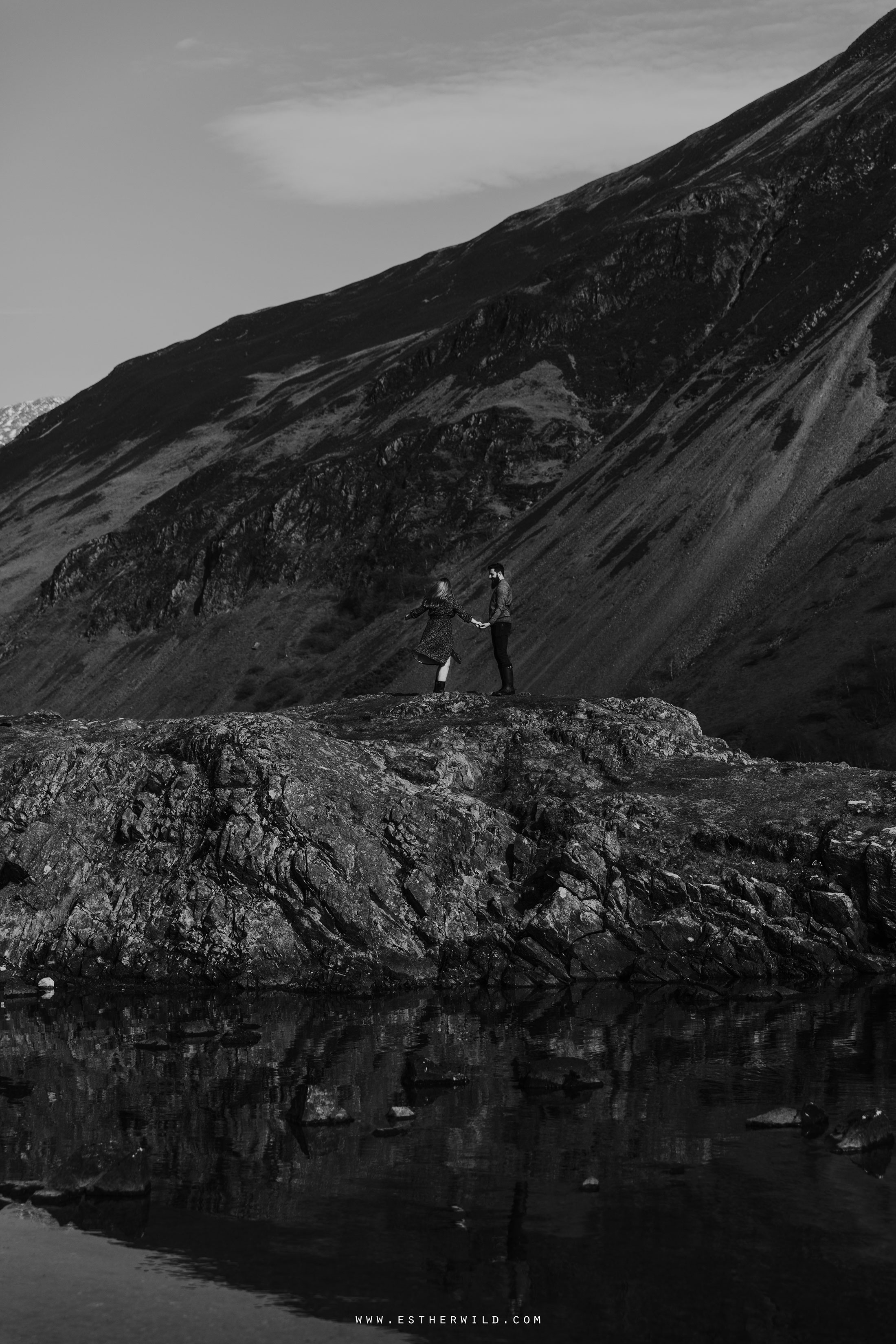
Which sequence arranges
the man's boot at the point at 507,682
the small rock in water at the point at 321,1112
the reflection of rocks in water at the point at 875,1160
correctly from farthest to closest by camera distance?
the man's boot at the point at 507,682
the small rock in water at the point at 321,1112
the reflection of rocks in water at the point at 875,1160

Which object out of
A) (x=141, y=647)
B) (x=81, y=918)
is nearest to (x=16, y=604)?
(x=141, y=647)

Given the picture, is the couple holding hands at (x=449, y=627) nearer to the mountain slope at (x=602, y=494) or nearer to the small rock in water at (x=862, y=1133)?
the small rock in water at (x=862, y=1133)

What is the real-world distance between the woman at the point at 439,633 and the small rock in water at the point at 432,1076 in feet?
49.1

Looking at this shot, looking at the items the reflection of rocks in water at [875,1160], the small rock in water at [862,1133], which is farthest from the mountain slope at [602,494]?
the reflection of rocks in water at [875,1160]

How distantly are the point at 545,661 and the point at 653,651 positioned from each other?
23.4 feet

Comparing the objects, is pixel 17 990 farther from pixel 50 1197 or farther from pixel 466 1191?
pixel 466 1191

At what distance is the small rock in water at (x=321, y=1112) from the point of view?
1681 centimetres

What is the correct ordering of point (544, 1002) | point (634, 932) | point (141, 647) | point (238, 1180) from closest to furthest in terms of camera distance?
point (238, 1180) → point (544, 1002) → point (634, 932) → point (141, 647)

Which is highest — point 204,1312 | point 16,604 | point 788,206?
point 788,206

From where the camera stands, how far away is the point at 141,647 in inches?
4427

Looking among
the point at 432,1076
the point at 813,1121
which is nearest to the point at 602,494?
the point at 432,1076

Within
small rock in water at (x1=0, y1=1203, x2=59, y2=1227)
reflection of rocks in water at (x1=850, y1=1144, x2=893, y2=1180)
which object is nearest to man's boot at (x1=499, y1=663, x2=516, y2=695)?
reflection of rocks in water at (x1=850, y1=1144, x2=893, y2=1180)

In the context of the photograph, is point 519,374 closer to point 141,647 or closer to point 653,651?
point 141,647

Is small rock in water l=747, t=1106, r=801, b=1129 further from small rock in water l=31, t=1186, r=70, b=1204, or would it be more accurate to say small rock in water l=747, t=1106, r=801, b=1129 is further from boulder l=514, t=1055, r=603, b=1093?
small rock in water l=31, t=1186, r=70, b=1204
